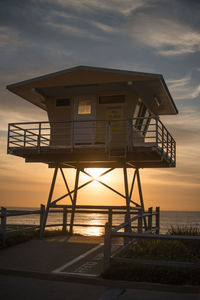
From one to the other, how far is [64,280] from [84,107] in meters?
10.7

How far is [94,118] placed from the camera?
18.4 metres

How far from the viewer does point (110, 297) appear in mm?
7773

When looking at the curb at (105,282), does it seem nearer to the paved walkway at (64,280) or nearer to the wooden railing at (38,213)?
the paved walkway at (64,280)

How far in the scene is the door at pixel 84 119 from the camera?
18.2 metres

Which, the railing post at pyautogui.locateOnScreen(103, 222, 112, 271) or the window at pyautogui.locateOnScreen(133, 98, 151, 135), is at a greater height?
the window at pyautogui.locateOnScreen(133, 98, 151, 135)

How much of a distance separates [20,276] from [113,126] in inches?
366

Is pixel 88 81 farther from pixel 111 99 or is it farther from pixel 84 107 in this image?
pixel 84 107

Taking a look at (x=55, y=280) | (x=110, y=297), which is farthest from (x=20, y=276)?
(x=110, y=297)

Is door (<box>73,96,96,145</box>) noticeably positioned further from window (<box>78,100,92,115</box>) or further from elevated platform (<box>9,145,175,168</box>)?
elevated platform (<box>9,145,175,168</box>)

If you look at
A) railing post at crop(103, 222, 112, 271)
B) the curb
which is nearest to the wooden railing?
the curb

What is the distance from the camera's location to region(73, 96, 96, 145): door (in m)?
18.2

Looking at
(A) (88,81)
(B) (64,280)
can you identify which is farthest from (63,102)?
(B) (64,280)

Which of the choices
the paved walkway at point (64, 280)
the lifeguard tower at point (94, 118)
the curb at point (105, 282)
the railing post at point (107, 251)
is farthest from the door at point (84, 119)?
the curb at point (105, 282)

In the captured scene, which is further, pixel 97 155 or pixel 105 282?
pixel 97 155
